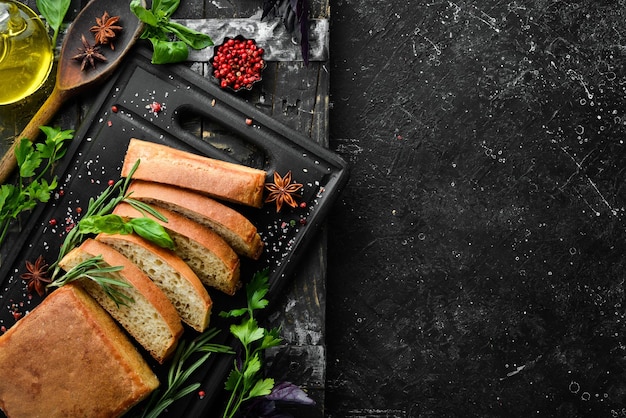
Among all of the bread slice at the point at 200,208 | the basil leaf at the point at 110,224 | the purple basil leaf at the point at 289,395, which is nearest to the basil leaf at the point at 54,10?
the bread slice at the point at 200,208

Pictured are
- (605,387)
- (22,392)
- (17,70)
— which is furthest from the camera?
(605,387)

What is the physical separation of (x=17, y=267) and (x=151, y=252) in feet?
1.96

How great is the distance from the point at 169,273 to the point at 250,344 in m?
0.38

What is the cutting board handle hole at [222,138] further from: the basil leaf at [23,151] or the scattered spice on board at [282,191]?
the basil leaf at [23,151]

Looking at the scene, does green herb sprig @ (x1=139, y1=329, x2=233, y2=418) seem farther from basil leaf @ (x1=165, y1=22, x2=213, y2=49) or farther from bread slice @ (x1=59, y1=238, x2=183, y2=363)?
basil leaf @ (x1=165, y1=22, x2=213, y2=49)

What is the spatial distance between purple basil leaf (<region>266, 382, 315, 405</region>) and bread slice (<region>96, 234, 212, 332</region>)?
32 centimetres

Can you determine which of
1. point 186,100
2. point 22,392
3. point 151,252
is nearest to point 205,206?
point 151,252

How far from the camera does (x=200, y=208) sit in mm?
2268

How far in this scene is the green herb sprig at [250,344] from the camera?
230 cm

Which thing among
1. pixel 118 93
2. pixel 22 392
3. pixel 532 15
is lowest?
pixel 22 392

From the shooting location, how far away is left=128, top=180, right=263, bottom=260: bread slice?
7.43 ft

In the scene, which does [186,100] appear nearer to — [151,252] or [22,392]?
[151,252]

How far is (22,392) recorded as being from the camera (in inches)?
88.0

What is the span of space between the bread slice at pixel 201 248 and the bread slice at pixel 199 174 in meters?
0.11
